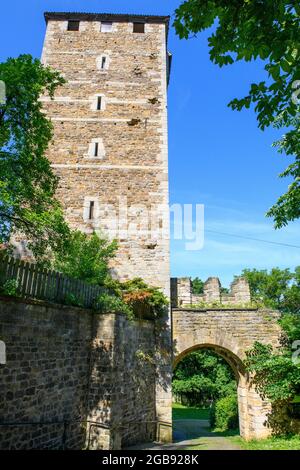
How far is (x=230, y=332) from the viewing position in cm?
1147

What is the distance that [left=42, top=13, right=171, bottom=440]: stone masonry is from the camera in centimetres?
1223

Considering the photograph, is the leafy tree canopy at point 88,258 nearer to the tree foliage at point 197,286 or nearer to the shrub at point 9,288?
the shrub at point 9,288

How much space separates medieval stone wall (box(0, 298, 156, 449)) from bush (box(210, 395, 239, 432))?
7026 mm

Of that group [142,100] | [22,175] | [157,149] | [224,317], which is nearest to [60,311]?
[22,175]

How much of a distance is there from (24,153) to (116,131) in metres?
7.54

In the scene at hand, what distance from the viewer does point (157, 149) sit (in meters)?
13.6

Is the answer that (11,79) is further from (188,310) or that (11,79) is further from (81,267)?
(188,310)

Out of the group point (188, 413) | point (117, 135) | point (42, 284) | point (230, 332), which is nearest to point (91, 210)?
point (117, 135)

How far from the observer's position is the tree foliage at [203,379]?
22.7m

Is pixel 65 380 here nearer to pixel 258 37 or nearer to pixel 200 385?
pixel 258 37

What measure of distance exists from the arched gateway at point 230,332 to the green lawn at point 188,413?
10.3m

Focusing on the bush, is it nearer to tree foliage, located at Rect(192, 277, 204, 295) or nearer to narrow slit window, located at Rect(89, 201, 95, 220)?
narrow slit window, located at Rect(89, 201, 95, 220)

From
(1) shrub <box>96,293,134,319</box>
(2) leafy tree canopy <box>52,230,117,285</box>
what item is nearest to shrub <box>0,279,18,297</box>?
(1) shrub <box>96,293,134,319</box>
